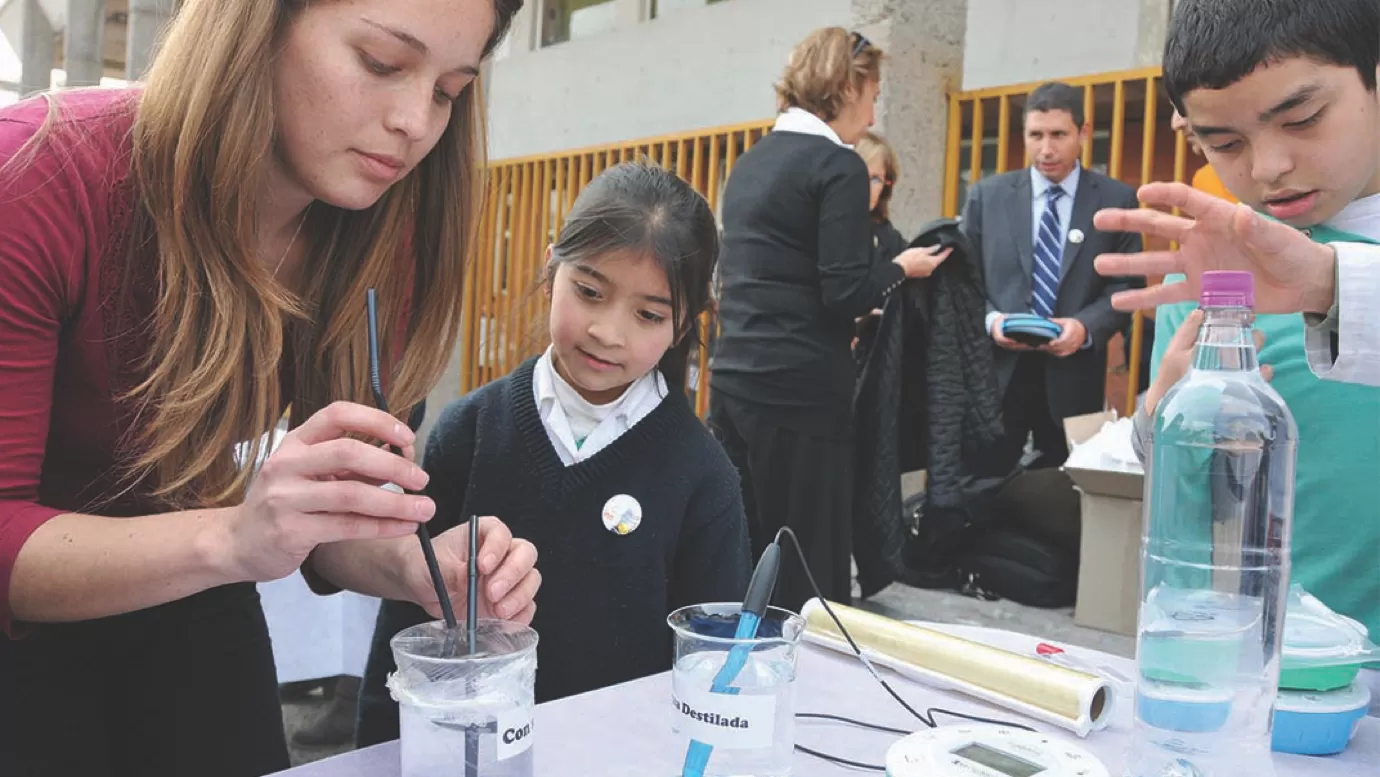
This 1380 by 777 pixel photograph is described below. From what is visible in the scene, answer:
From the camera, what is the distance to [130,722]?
1099mm

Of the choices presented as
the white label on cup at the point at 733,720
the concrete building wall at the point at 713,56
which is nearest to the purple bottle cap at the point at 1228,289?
the white label on cup at the point at 733,720

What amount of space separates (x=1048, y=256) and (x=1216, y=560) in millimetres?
2769

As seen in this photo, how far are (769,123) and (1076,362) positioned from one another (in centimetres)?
268

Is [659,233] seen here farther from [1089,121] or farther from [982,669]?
[1089,121]

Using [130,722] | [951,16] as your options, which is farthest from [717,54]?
[130,722]

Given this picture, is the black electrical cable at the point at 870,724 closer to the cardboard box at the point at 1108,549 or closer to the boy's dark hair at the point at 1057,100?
the cardboard box at the point at 1108,549

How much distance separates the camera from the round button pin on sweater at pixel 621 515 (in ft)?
4.70

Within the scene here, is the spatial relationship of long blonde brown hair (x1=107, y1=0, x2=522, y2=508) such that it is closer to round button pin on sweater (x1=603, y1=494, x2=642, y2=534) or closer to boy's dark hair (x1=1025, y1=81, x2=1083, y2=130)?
round button pin on sweater (x1=603, y1=494, x2=642, y2=534)

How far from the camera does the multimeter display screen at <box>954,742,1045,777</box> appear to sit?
0.71 meters

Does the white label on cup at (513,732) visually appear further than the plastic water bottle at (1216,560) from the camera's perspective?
No

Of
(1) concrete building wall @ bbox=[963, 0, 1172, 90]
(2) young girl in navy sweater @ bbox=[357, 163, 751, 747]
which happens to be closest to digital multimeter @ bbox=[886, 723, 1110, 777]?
(2) young girl in navy sweater @ bbox=[357, 163, 751, 747]

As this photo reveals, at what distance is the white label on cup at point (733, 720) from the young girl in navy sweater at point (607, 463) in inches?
27.9

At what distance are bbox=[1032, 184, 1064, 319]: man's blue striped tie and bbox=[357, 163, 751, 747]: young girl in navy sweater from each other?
229 centimetres

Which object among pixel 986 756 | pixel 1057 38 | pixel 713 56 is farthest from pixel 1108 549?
pixel 713 56
